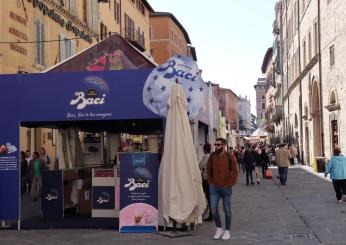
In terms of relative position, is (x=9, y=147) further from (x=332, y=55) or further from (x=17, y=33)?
(x=332, y=55)

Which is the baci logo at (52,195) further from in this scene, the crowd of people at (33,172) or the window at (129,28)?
the window at (129,28)

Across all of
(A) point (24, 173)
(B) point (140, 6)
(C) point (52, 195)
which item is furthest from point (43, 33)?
(B) point (140, 6)

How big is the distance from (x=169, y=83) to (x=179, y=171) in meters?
A: 1.68

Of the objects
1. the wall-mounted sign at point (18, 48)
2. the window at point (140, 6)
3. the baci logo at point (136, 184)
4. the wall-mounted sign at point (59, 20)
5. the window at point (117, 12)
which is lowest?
the baci logo at point (136, 184)

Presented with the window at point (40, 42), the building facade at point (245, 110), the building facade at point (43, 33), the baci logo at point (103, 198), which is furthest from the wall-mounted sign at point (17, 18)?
the building facade at point (245, 110)

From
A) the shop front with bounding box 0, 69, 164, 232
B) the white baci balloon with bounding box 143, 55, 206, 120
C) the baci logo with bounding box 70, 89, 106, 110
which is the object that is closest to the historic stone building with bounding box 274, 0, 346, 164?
the white baci balloon with bounding box 143, 55, 206, 120

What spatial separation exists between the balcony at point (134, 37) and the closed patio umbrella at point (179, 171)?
1113 inches

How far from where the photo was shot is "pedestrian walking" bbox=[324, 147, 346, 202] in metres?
13.6

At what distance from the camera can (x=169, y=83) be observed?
982cm

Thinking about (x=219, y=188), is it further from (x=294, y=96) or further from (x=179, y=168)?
(x=294, y=96)

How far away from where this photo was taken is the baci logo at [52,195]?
11273mm

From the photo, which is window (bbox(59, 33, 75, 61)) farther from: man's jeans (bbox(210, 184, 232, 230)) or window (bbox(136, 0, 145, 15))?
window (bbox(136, 0, 145, 15))

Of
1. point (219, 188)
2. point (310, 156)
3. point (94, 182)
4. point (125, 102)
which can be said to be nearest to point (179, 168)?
point (219, 188)

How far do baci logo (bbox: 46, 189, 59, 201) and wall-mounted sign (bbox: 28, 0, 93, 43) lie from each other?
12.2 metres
